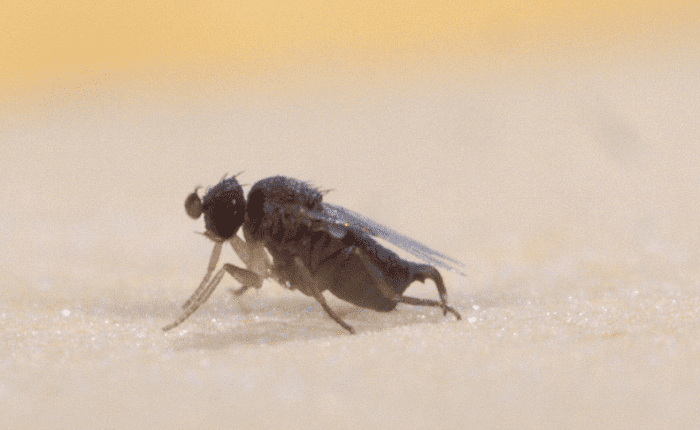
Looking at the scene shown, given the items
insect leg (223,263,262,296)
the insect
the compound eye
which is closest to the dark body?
the insect

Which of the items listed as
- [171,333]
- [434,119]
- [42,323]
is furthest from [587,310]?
[434,119]

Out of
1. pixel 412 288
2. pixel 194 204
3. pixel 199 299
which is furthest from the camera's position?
pixel 412 288

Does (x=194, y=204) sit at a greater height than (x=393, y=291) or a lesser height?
greater

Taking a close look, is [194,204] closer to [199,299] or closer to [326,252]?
[199,299]

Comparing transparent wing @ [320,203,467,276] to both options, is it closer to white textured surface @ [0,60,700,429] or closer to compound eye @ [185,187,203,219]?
white textured surface @ [0,60,700,429]

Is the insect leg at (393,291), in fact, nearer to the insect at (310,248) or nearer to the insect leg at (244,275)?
the insect at (310,248)

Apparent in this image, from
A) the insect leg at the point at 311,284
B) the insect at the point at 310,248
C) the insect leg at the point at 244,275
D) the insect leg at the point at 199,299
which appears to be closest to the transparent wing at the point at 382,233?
the insect at the point at 310,248

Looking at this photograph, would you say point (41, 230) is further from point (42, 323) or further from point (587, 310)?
point (587, 310)

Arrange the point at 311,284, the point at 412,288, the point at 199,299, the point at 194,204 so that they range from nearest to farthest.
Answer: the point at 311,284
the point at 199,299
the point at 194,204
the point at 412,288

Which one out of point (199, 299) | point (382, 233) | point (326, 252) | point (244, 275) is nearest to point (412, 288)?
point (382, 233)
